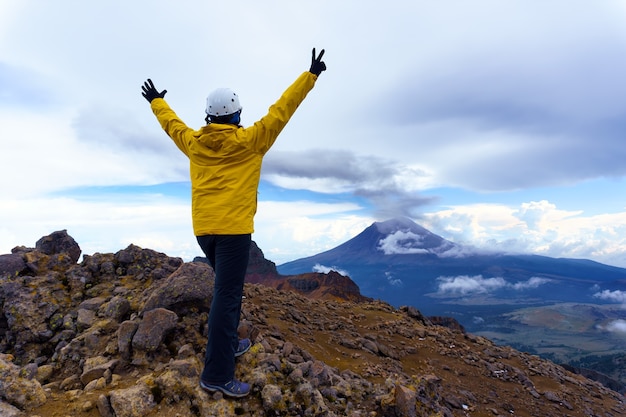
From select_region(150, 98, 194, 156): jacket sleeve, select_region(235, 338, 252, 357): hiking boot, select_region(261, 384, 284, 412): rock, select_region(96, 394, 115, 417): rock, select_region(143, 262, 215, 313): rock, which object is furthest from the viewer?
select_region(143, 262, 215, 313): rock

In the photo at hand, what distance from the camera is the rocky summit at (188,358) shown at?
16.4 ft

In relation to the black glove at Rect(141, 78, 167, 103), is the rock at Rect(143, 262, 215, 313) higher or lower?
lower

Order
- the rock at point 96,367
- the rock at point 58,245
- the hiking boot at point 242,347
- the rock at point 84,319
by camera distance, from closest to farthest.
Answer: the rock at point 96,367 → the hiking boot at point 242,347 → the rock at point 84,319 → the rock at point 58,245

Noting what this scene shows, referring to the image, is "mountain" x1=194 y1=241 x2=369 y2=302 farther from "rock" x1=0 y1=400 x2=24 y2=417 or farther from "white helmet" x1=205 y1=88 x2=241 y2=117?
"white helmet" x1=205 y1=88 x2=241 y2=117

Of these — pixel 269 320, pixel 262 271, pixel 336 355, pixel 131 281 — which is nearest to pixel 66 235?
pixel 131 281

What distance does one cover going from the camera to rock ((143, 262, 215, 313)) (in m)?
6.95

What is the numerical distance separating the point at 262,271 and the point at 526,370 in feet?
327

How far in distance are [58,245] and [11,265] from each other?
1.45m

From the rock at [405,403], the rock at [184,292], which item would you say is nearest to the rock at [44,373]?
the rock at [184,292]

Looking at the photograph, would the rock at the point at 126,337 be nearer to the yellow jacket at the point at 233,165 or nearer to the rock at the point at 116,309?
the rock at the point at 116,309

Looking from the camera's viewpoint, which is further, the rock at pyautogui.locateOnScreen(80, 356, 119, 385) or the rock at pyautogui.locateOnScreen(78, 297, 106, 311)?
the rock at pyautogui.locateOnScreen(78, 297, 106, 311)

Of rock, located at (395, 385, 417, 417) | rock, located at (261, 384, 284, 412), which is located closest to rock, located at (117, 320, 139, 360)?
rock, located at (261, 384, 284, 412)

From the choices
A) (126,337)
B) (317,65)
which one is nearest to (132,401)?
(126,337)

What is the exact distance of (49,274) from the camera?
8617mm
